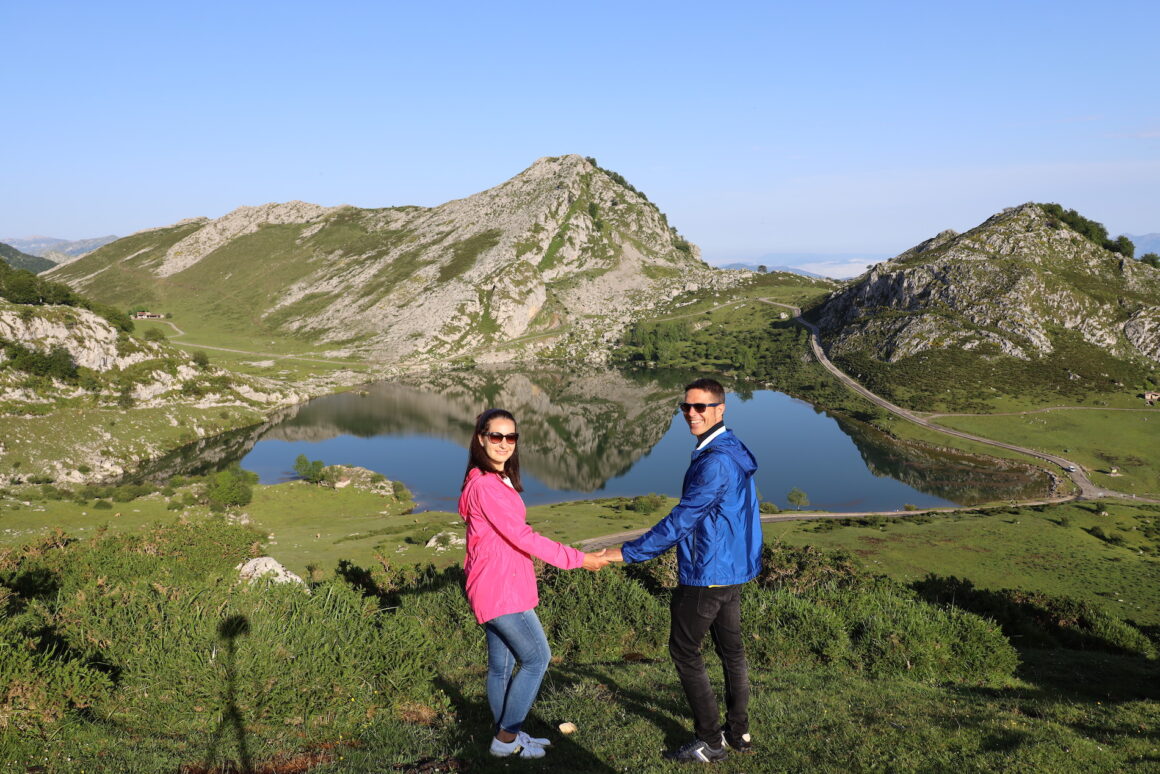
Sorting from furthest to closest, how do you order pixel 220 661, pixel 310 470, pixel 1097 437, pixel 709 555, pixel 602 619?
pixel 1097 437
pixel 310 470
pixel 602 619
pixel 220 661
pixel 709 555

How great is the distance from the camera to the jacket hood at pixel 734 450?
768cm

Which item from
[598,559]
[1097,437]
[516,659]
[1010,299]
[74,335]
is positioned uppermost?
[1010,299]

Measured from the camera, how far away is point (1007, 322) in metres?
161

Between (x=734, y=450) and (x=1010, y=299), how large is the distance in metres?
197

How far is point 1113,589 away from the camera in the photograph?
5034 cm

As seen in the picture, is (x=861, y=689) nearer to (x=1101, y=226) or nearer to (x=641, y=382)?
(x=641, y=382)

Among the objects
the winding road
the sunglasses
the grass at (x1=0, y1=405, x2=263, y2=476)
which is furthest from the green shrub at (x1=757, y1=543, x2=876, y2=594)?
the grass at (x1=0, y1=405, x2=263, y2=476)

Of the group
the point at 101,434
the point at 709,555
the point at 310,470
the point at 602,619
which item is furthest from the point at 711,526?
the point at 101,434

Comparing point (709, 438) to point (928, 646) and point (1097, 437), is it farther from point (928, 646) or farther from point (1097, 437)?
point (1097, 437)

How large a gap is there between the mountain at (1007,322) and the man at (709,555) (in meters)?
155

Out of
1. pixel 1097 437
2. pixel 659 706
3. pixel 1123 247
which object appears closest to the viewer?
pixel 659 706

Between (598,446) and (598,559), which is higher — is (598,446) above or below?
below

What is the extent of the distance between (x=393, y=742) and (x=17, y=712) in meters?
4.86

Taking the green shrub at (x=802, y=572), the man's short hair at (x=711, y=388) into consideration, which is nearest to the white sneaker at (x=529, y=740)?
the man's short hair at (x=711, y=388)
